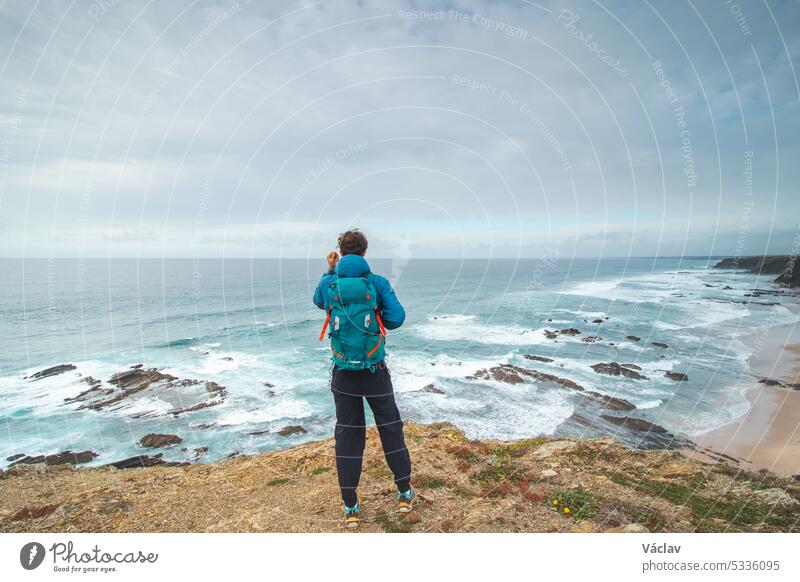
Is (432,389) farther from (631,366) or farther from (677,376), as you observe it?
(677,376)

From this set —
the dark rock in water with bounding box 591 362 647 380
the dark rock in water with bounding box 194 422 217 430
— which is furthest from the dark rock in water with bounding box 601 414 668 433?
the dark rock in water with bounding box 194 422 217 430

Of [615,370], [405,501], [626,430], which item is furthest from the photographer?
[615,370]

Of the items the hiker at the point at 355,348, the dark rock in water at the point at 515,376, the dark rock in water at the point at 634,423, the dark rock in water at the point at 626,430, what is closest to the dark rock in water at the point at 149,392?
the dark rock in water at the point at 515,376

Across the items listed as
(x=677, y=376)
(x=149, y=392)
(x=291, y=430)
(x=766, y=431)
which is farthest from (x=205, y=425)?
(x=677, y=376)

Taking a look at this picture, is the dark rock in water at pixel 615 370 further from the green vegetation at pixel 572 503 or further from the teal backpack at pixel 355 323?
the teal backpack at pixel 355 323

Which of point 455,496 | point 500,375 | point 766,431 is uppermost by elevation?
point 455,496

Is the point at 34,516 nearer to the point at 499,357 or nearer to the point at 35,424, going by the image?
the point at 35,424

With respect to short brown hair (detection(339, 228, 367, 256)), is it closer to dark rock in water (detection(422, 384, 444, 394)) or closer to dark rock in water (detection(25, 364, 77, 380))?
dark rock in water (detection(422, 384, 444, 394))

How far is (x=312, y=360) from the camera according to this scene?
95.2ft

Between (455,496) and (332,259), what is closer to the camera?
(332,259)

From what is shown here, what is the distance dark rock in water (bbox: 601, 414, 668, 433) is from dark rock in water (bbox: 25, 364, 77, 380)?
34.5 meters

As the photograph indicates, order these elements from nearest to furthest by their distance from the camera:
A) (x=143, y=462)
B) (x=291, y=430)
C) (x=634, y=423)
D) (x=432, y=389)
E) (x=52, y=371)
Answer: (x=143, y=462) < (x=634, y=423) < (x=291, y=430) < (x=432, y=389) < (x=52, y=371)

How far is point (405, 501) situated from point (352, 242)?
128 inches

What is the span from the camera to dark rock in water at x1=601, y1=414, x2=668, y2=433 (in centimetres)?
Result: 1648
